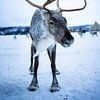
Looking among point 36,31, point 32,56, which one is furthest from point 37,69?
point 36,31

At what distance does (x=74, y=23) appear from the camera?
2.24 metres

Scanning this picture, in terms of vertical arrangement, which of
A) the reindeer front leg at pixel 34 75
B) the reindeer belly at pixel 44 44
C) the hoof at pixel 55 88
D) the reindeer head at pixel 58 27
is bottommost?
the hoof at pixel 55 88

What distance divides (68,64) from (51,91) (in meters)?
0.21

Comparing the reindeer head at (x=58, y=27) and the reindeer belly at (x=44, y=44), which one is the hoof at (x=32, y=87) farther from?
the reindeer head at (x=58, y=27)

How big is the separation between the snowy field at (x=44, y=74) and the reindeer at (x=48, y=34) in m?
0.03

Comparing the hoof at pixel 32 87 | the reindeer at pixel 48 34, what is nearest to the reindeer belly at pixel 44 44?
the reindeer at pixel 48 34

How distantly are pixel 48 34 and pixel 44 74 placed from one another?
256 mm

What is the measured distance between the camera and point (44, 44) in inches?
86.2

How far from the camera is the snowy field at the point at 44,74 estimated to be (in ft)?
7.16

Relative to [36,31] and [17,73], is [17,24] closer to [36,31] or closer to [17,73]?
[36,31]

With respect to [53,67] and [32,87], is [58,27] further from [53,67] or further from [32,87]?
[32,87]

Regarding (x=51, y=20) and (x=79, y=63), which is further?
(x=79, y=63)

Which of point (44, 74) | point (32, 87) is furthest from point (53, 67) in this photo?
point (32, 87)

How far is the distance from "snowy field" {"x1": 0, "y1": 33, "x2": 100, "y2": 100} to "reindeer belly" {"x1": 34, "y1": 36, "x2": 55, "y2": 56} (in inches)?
1.2
